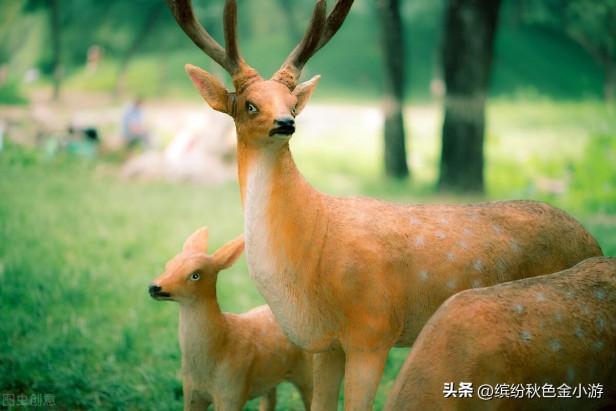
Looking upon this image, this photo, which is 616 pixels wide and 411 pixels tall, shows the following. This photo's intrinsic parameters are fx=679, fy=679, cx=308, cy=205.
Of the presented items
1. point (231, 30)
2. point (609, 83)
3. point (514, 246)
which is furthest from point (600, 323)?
point (609, 83)

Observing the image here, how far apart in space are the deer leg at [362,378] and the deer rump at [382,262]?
55 mm

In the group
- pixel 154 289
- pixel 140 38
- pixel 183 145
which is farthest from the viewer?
pixel 140 38

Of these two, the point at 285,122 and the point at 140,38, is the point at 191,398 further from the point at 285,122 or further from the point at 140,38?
the point at 140,38

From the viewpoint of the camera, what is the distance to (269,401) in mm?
3979

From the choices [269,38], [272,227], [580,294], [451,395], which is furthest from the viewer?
[269,38]

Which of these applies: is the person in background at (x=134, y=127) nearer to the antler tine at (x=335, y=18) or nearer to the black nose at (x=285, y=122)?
the antler tine at (x=335, y=18)

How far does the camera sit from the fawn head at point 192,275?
10.8 feet

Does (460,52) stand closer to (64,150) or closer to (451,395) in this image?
(64,150)

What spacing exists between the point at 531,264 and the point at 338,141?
7.82 metres

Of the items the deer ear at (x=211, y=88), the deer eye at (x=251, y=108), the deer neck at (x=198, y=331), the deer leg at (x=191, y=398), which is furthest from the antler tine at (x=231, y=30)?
the deer leg at (x=191, y=398)

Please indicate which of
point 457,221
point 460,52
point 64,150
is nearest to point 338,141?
point 460,52

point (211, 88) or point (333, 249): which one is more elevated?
point (211, 88)

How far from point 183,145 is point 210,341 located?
22.4 ft

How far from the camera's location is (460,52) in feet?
26.7
